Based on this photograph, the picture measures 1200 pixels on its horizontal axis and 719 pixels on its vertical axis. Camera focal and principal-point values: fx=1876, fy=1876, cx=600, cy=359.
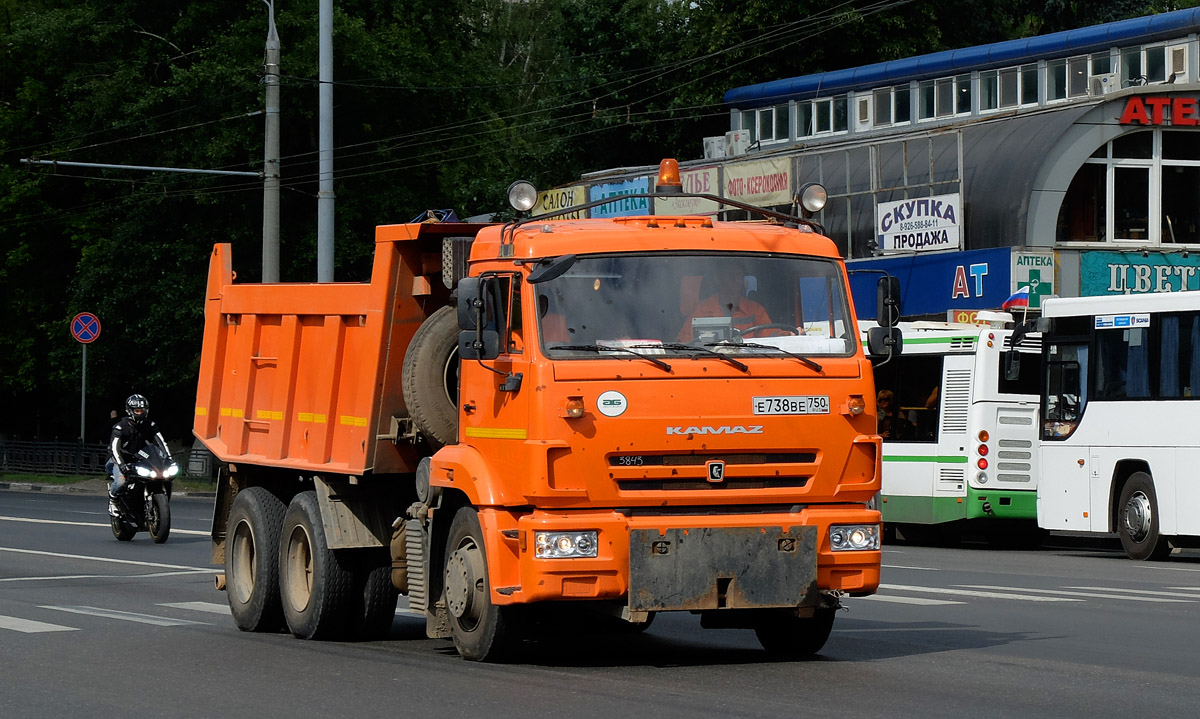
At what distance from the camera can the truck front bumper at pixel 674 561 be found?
10.0 m

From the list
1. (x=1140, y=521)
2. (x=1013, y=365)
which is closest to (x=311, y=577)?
(x=1140, y=521)

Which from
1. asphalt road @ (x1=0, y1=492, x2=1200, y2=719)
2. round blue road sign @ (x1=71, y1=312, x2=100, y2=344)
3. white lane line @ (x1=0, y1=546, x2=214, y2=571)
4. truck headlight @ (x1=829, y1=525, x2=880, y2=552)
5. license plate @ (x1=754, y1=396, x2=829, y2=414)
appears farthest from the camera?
round blue road sign @ (x1=71, y1=312, x2=100, y2=344)

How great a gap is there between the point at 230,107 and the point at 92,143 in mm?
4914

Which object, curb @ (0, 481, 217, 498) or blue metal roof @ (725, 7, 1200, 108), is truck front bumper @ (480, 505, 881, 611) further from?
blue metal roof @ (725, 7, 1200, 108)

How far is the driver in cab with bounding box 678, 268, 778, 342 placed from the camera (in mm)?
10500

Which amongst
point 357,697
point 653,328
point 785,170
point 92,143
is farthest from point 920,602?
point 92,143

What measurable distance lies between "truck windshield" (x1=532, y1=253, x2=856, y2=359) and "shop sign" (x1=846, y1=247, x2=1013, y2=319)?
86.5ft

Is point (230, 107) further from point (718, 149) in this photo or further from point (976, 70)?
point (976, 70)

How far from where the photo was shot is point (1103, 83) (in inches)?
1801

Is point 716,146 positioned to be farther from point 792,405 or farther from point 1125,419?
point 792,405

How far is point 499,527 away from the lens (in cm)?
1023

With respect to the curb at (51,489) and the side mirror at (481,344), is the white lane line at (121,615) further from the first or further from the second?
the curb at (51,489)

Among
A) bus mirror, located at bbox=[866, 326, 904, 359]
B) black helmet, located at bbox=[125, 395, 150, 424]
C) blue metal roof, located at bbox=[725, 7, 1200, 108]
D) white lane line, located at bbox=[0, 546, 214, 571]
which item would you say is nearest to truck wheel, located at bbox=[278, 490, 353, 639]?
bus mirror, located at bbox=[866, 326, 904, 359]

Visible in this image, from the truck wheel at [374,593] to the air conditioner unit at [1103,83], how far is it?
34429 millimetres
